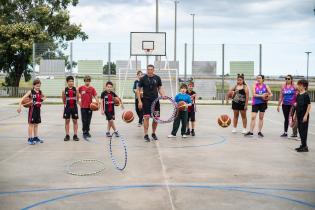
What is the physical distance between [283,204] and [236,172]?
2.05m

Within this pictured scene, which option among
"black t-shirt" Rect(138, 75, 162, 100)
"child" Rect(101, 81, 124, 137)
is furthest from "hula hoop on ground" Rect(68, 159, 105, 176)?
"child" Rect(101, 81, 124, 137)

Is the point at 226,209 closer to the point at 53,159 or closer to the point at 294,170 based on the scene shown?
Result: the point at 294,170

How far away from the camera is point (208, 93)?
→ 1265 inches

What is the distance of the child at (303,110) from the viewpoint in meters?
10.1

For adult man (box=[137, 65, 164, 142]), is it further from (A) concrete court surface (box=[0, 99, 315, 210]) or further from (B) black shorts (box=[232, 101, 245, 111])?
(B) black shorts (box=[232, 101, 245, 111])

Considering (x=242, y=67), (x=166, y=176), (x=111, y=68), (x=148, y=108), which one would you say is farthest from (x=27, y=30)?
(x=166, y=176)

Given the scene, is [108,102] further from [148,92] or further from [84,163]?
[84,163]

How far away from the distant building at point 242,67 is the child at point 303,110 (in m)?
20.2

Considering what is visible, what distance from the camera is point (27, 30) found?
36000mm

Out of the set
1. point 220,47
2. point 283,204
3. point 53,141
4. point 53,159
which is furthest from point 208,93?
point 283,204

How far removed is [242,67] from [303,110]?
2061 centimetres

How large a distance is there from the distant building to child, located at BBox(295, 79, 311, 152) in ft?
66.4

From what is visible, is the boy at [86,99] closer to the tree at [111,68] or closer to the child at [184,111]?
the child at [184,111]

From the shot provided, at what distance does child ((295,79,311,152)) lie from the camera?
33.0ft
